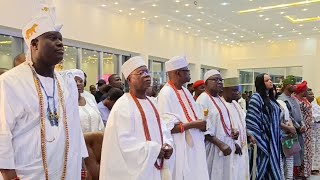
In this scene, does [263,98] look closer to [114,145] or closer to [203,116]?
[203,116]

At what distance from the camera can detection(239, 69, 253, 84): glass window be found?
22.2 metres

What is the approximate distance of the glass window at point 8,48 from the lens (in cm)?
896

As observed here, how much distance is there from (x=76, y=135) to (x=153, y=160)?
807mm

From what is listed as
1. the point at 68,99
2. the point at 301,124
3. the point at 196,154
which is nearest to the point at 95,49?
the point at 301,124

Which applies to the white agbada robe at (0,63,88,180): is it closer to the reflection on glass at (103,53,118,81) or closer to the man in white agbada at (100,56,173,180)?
the man in white agbada at (100,56,173,180)

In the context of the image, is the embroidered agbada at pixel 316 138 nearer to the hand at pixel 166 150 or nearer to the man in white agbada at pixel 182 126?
the man in white agbada at pixel 182 126

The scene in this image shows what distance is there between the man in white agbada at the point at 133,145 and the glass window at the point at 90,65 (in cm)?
967

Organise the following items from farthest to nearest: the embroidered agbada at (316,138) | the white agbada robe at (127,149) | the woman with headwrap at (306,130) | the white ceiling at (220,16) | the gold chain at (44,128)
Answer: the white ceiling at (220,16), the embroidered agbada at (316,138), the woman with headwrap at (306,130), the white agbada robe at (127,149), the gold chain at (44,128)

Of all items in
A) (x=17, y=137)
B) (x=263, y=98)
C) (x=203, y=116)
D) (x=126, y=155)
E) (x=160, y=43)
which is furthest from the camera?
(x=160, y=43)

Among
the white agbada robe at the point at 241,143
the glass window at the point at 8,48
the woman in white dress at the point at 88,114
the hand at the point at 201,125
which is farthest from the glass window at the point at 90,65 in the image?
the hand at the point at 201,125

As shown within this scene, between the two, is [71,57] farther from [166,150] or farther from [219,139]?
[166,150]

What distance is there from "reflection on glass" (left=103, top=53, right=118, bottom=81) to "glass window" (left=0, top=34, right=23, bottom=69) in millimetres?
4086

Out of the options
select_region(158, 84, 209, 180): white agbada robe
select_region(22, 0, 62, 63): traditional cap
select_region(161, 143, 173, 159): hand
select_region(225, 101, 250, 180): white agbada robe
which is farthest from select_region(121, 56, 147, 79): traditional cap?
select_region(225, 101, 250, 180): white agbada robe

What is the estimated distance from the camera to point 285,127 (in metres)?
4.83
